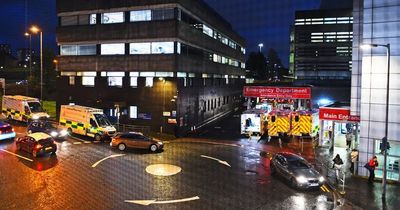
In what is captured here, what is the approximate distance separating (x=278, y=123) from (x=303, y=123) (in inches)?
86.7

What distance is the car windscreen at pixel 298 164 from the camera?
62.9 feet

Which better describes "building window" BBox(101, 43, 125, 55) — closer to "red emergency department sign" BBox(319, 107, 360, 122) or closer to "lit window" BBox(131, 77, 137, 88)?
"lit window" BBox(131, 77, 137, 88)

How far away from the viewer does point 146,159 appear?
23.8 m

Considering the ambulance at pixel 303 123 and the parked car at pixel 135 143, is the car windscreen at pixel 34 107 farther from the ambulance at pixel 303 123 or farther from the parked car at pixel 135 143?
the ambulance at pixel 303 123

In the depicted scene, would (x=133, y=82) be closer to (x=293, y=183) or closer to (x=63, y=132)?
(x=63, y=132)

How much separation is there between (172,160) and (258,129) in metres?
13.0

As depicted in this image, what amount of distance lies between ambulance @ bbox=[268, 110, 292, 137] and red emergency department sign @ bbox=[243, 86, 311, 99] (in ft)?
5.03

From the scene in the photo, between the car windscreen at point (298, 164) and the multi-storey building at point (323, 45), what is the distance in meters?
60.8

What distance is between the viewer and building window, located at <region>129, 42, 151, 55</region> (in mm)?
35522

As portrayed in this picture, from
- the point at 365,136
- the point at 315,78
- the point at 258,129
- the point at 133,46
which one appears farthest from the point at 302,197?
the point at 315,78

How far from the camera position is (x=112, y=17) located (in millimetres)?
36938

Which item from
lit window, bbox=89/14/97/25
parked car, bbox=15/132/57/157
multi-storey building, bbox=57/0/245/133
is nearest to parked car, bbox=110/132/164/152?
parked car, bbox=15/132/57/157

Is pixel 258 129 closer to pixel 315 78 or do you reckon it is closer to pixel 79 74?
pixel 79 74

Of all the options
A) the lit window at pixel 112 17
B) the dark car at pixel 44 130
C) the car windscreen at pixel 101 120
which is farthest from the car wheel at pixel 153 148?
the lit window at pixel 112 17
